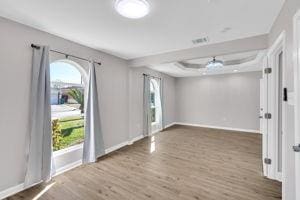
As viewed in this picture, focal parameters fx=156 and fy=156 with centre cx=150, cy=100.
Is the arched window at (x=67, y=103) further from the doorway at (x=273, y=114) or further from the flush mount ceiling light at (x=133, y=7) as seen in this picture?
the doorway at (x=273, y=114)

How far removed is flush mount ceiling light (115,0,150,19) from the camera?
1.67 m

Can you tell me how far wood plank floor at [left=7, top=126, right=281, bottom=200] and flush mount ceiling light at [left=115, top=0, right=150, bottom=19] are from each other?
2351 mm

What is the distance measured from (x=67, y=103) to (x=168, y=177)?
2392 mm

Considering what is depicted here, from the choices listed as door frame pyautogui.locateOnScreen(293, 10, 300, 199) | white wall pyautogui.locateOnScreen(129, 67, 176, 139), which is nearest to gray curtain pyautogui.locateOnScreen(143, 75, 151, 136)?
white wall pyautogui.locateOnScreen(129, 67, 176, 139)

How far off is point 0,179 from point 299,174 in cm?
337

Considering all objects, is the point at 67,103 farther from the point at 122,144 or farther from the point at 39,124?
Result: the point at 122,144

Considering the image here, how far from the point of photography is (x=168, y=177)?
264 cm

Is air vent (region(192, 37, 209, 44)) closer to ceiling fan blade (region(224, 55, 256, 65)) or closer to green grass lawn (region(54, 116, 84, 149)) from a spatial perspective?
ceiling fan blade (region(224, 55, 256, 65))

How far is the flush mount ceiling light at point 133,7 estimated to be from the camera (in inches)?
65.8

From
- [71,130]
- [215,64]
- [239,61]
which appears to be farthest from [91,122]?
[239,61]

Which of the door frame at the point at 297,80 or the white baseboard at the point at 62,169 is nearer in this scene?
the door frame at the point at 297,80

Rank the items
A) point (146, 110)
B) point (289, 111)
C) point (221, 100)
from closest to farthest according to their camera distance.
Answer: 1. point (289, 111)
2. point (146, 110)
3. point (221, 100)

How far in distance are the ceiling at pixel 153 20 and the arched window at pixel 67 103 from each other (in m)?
0.63

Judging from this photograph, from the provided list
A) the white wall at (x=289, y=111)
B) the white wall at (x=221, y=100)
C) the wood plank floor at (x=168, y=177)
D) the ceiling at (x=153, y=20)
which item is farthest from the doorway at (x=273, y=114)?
the white wall at (x=221, y=100)
